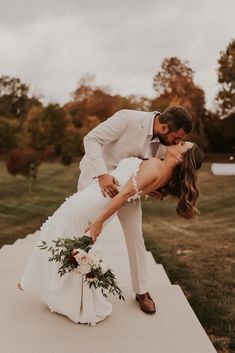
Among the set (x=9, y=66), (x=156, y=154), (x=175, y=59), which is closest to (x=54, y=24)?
(x=9, y=66)

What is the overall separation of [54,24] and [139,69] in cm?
595

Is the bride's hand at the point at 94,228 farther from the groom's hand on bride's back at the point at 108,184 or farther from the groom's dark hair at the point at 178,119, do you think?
the groom's dark hair at the point at 178,119

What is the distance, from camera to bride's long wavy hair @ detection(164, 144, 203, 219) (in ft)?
11.1

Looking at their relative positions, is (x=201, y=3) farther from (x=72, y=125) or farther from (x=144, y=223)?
(x=144, y=223)

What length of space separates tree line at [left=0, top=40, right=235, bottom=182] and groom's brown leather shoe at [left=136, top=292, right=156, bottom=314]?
55.9 ft

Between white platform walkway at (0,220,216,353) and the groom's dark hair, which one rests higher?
the groom's dark hair

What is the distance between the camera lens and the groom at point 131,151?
3.48 metres

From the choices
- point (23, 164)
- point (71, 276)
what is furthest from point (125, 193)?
point (23, 164)

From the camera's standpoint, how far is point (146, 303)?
352 centimetres

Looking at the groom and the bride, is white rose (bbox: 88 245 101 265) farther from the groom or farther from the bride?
the groom

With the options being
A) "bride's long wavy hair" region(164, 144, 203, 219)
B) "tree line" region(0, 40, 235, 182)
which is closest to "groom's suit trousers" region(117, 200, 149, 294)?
"bride's long wavy hair" region(164, 144, 203, 219)

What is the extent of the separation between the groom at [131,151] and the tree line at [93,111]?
1681 cm

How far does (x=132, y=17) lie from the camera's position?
22984 millimetres

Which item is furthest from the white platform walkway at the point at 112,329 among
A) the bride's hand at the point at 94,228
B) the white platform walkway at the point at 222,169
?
the white platform walkway at the point at 222,169
